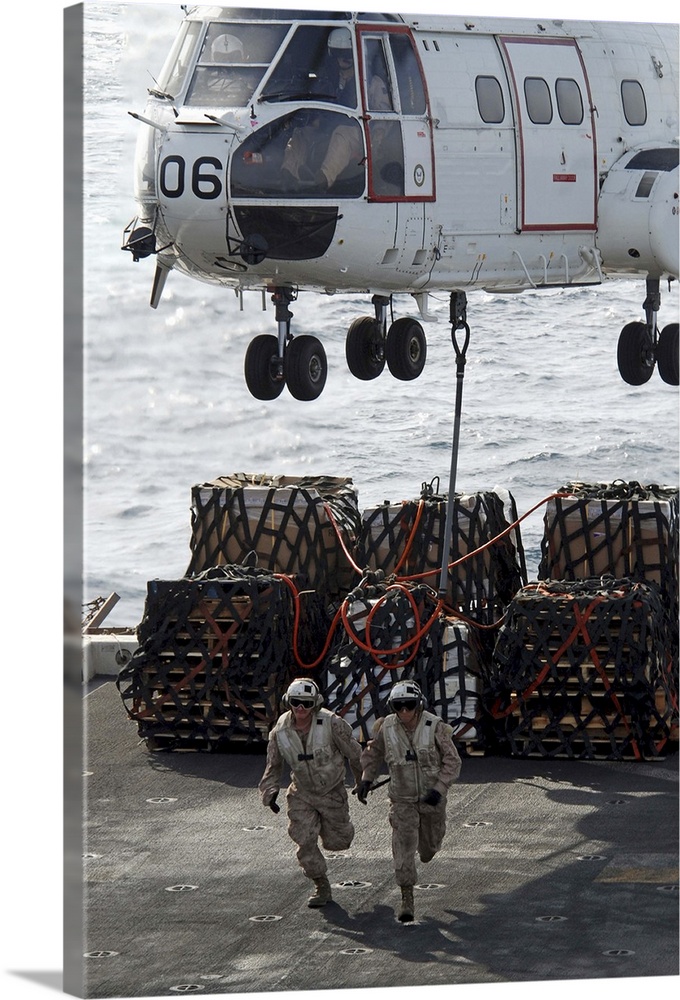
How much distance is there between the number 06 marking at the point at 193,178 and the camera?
1717 centimetres

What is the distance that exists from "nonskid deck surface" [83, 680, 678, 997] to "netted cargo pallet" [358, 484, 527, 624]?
2321mm

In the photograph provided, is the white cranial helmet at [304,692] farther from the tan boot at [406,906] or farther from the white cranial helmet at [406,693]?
the tan boot at [406,906]

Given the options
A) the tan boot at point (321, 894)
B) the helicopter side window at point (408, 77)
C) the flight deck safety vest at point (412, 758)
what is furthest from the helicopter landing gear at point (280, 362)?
the tan boot at point (321, 894)

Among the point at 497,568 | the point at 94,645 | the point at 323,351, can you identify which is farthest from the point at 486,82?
the point at 94,645

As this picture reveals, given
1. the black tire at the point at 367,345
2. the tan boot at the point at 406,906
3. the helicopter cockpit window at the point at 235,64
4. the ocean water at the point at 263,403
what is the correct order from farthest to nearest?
the black tire at the point at 367,345
the helicopter cockpit window at the point at 235,64
the tan boot at the point at 406,906
the ocean water at the point at 263,403

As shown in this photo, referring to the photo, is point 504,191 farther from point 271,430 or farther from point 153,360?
point 153,360

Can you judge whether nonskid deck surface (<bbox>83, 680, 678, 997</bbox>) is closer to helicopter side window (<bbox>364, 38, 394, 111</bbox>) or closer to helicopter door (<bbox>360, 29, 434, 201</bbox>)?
helicopter door (<bbox>360, 29, 434, 201</bbox>)

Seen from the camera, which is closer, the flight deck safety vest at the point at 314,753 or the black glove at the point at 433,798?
the black glove at the point at 433,798

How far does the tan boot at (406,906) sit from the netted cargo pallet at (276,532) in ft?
16.4

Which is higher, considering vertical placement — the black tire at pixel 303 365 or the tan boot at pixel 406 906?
the black tire at pixel 303 365

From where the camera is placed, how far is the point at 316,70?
698 inches

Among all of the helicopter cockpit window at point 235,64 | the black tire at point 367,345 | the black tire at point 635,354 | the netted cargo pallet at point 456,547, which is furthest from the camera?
the black tire at point 367,345

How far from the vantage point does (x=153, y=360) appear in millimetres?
15539

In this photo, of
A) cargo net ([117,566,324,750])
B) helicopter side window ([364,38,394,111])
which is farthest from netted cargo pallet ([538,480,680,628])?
helicopter side window ([364,38,394,111])
